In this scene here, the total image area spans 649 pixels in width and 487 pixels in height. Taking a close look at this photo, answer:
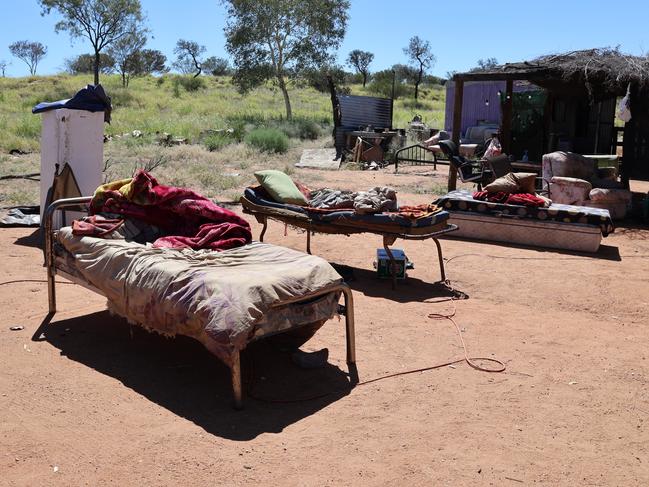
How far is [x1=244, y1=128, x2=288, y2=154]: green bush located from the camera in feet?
62.8

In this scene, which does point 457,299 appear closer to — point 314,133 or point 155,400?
point 155,400

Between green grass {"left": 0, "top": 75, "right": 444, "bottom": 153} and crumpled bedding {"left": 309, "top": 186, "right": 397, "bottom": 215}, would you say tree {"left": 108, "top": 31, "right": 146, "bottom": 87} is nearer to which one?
green grass {"left": 0, "top": 75, "right": 444, "bottom": 153}

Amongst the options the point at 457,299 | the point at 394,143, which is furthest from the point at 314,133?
the point at 457,299

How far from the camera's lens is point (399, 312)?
236 inches

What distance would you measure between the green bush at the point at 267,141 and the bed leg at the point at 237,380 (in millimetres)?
15385

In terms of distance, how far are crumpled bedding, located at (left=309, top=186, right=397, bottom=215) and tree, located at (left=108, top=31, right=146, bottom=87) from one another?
35.4 metres

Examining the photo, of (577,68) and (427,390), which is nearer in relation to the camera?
(427,390)

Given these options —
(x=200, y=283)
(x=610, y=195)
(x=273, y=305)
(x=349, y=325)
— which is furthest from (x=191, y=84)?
(x=273, y=305)

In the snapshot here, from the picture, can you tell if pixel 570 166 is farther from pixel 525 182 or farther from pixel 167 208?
pixel 167 208

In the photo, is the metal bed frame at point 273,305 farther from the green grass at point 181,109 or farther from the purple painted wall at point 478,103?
the purple painted wall at point 478,103

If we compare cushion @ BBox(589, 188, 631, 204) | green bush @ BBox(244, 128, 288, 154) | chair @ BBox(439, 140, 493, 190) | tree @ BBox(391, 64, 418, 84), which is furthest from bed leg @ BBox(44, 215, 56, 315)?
tree @ BBox(391, 64, 418, 84)

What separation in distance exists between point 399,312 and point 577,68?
7558 millimetres

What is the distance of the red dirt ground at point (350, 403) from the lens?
3.33 meters

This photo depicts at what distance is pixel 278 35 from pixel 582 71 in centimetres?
2033
